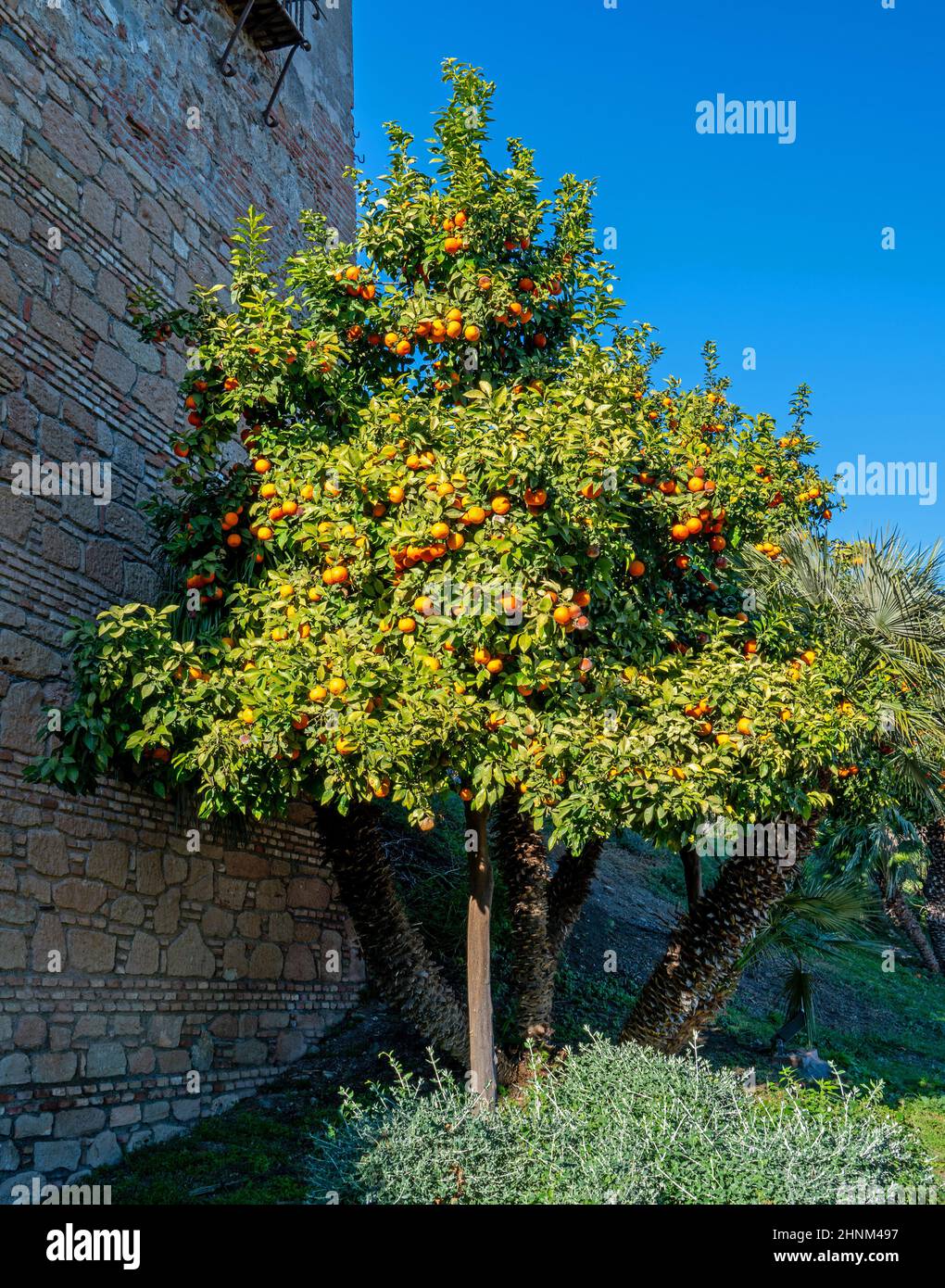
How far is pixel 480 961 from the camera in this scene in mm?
6348

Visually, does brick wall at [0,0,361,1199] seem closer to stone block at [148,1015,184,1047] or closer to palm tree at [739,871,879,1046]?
stone block at [148,1015,184,1047]

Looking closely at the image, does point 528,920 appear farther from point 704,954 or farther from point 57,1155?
point 57,1155

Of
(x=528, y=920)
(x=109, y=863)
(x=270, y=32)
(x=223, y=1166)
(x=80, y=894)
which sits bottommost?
(x=223, y=1166)

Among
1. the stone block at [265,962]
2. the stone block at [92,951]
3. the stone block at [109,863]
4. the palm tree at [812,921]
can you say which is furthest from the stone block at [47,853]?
the palm tree at [812,921]

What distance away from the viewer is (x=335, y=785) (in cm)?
541

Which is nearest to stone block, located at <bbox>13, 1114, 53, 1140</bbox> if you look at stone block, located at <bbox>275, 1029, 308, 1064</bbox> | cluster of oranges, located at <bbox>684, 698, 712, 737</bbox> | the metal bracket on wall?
stone block, located at <bbox>275, 1029, 308, 1064</bbox>

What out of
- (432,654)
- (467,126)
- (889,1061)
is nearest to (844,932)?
(889,1061)

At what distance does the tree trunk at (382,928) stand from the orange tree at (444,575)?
0.02 metres

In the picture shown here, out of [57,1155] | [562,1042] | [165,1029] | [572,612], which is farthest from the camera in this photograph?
[562,1042]

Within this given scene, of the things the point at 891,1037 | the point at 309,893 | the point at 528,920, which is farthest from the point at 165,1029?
the point at 891,1037

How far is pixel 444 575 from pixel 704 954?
3639 millimetres

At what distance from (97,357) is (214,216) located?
2718 millimetres

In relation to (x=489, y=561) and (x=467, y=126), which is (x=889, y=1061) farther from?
(x=467, y=126)

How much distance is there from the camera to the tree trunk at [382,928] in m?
6.93
